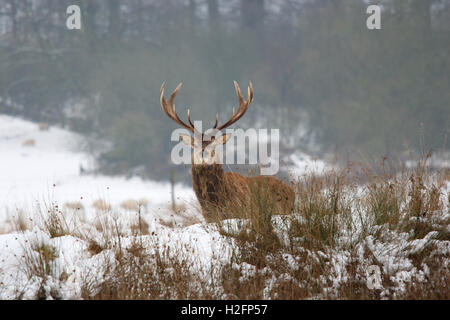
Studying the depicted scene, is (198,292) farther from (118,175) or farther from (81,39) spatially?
(81,39)

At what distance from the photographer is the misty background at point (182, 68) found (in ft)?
66.7

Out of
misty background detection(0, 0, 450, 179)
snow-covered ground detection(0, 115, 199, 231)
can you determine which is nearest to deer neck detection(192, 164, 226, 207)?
snow-covered ground detection(0, 115, 199, 231)

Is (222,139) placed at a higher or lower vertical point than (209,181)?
higher

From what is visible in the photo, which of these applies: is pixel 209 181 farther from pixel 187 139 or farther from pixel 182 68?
pixel 182 68

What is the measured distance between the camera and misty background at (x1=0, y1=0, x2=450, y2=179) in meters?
20.3

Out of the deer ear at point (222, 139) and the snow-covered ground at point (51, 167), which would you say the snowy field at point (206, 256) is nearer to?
the deer ear at point (222, 139)

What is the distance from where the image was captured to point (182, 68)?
22.9m

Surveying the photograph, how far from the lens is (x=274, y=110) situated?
22750 millimetres

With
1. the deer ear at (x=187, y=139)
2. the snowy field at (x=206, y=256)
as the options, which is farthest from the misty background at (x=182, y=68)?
the snowy field at (x=206, y=256)

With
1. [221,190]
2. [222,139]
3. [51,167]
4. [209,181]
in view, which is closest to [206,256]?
[221,190]

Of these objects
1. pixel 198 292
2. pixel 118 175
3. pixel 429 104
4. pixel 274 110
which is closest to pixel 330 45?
pixel 274 110

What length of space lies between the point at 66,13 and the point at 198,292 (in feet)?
78.2

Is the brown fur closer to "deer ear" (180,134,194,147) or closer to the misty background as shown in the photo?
"deer ear" (180,134,194,147)

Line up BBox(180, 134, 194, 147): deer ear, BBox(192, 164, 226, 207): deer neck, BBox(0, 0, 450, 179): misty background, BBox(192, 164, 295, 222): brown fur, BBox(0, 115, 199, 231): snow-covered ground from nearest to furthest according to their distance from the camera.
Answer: BBox(192, 164, 295, 222): brown fur
BBox(192, 164, 226, 207): deer neck
BBox(180, 134, 194, 147): deer ear
BBox(0, 115, 199, 231): snow-covered ground
BBox(0, 0, 450, 179): misty background
